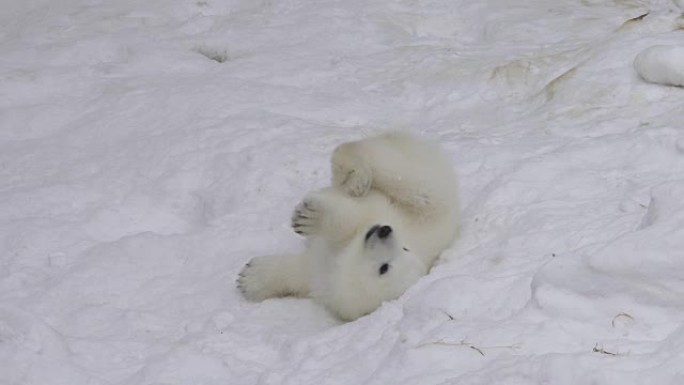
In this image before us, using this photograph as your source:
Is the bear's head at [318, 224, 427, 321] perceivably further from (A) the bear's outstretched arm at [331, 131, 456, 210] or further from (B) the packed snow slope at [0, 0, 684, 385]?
(A) the bear's outstretched arm at [331, 131, 456, 210]

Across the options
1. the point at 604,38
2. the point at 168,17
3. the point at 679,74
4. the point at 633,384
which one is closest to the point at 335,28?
the point at 168,17

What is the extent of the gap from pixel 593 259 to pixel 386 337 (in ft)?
2.30

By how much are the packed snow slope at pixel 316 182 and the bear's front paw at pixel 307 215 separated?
1.09ft

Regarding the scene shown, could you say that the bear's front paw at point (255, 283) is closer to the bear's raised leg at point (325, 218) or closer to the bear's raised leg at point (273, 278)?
the bear's raised leg at point (273, 278)

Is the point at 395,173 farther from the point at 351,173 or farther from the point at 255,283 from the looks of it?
the point at 255,283

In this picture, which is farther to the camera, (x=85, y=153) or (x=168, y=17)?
(x=168, y=17)

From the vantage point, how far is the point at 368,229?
4191 mm

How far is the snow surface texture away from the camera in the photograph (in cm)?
529

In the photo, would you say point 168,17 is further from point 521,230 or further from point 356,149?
point 521,230

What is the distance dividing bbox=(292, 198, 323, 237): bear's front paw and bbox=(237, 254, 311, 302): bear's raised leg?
22 centimetres

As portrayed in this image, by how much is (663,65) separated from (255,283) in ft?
7.31

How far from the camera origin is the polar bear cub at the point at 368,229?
13.4 ft

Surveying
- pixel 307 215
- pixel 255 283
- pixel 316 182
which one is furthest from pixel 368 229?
pixel 316 182

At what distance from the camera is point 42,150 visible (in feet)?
19.2
